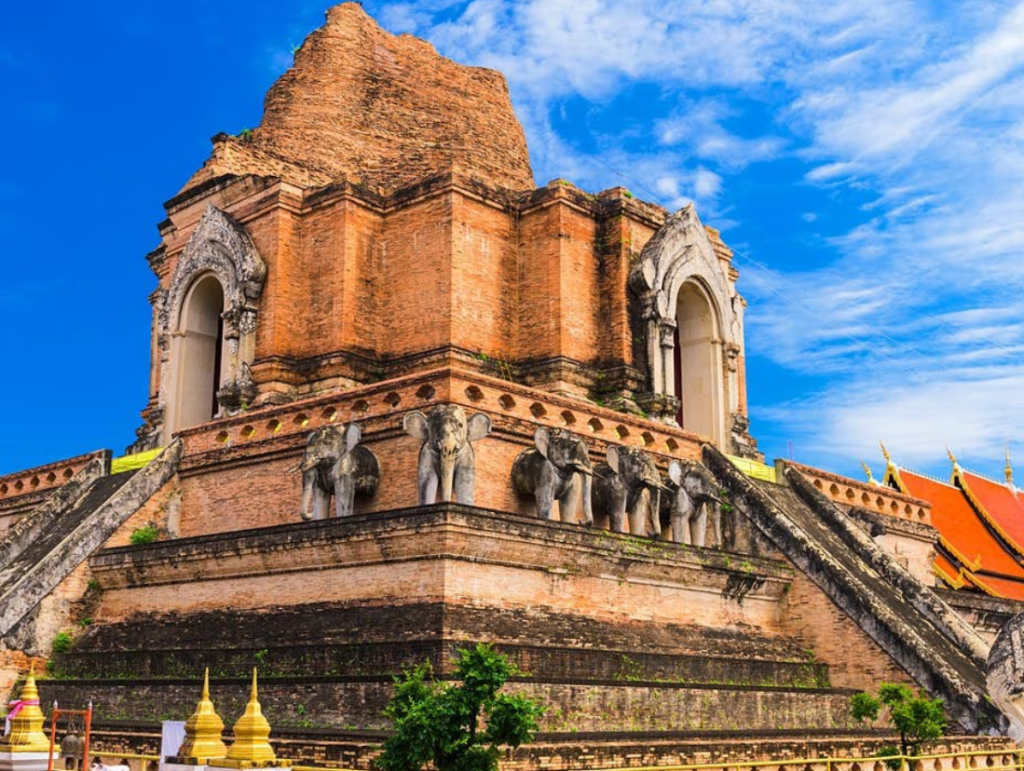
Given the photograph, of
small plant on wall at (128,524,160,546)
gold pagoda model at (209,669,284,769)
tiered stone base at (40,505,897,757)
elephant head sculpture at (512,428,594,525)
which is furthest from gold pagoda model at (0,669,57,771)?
small plant on wall at (128,524,160,546)

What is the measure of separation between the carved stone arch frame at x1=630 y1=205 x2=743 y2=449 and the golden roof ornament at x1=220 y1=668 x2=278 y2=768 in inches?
510

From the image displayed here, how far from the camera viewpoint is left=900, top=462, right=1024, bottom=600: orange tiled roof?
89.3ft

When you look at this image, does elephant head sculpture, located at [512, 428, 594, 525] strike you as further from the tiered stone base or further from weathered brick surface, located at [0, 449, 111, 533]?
weathered brick surface, located at [0, 449, 111, 533]

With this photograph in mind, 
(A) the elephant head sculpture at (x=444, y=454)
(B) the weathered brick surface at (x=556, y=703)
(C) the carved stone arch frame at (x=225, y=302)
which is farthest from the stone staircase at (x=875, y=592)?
(C) the carved stone arch frame at (x=225, y=302)

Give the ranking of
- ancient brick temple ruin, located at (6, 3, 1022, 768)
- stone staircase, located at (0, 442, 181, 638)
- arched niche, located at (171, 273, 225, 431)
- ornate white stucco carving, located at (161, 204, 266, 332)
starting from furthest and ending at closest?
arched niche, located at (171, 273, 225, 431), ornate white stucco carving, located at (161, 204, 266, 332), stone staircase, located at (0, 442, 181, 638), ancient brick temple ruin, located at (6, 3, 1022, 768)

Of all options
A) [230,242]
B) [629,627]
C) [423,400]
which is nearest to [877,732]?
[629,627]

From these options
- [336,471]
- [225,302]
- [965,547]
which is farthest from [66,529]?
[965,547]

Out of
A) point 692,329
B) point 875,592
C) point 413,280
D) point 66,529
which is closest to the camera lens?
point 875,592

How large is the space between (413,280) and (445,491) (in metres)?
5.98

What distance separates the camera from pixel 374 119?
2419 centimetres

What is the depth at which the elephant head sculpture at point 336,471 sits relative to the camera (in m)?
16.1

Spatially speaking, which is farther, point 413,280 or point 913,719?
point 413,280

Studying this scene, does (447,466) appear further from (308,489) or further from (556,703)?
(556,703)

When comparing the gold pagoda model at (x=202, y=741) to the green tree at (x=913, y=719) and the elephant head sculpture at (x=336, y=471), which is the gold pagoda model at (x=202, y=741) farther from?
the elephant head sculpture at (x=336, y=471)
